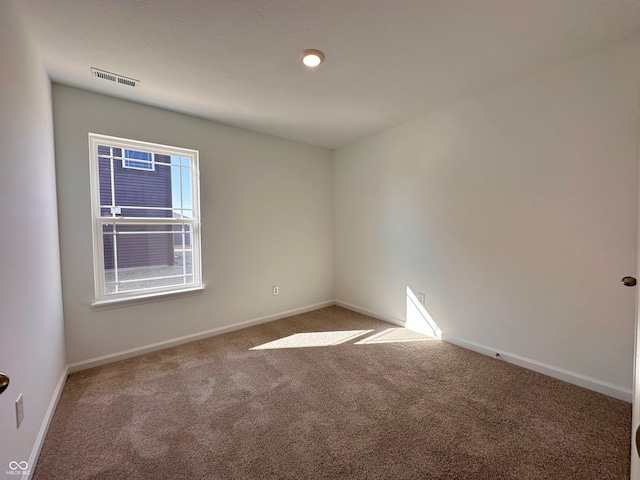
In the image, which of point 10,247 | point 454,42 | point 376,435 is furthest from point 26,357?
point 454,42

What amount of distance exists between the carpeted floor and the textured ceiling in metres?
2.46

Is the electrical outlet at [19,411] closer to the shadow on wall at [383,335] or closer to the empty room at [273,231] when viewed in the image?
the empty room at [273,231]

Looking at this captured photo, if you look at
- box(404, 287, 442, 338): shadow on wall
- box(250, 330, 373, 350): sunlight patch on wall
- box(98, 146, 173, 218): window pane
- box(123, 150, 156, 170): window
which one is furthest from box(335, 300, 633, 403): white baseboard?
box(123, 150, 156, 170): window

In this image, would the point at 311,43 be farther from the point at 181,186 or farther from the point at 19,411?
the point at 19,411

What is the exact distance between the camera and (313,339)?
10.2ft

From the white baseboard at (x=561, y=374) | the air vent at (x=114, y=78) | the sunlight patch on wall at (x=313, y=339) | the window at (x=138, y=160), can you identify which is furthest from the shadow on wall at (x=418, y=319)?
the air vent at (x=114, y=78)

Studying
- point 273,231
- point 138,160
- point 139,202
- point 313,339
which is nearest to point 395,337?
point 313,339

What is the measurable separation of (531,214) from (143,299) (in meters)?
3.62

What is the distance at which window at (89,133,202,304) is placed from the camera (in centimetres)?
260

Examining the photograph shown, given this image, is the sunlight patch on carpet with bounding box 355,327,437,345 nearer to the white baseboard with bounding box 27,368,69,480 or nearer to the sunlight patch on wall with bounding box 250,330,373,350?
the sunlight patch on wall with bounding box 250,330,373,350

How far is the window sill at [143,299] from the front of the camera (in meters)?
2.53

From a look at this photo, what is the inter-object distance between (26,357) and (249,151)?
2.71m

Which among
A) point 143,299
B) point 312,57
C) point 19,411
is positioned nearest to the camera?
point 19,411

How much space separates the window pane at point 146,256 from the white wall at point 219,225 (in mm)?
190
